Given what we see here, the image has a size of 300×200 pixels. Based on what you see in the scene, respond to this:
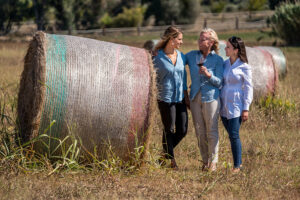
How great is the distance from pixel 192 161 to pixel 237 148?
0.90 meters

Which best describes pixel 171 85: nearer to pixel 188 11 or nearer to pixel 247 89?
pixel 247 89

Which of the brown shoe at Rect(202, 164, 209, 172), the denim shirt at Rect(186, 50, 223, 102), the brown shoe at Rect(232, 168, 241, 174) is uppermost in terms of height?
the denim shirt at Rect(186, 50, 223, 102)

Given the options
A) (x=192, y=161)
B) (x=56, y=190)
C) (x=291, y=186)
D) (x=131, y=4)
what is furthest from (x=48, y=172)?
(x=131, y=4)

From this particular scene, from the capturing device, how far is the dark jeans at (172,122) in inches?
235

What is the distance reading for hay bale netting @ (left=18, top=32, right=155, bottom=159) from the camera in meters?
5.41

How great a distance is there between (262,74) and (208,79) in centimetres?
Result: 444

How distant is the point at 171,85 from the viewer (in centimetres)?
593

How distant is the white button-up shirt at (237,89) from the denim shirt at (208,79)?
12 centimetres

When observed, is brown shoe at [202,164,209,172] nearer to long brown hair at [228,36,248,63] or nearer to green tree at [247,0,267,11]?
long brown hair at [228,36,248,63]

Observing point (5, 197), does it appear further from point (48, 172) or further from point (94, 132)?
point (94, 132)

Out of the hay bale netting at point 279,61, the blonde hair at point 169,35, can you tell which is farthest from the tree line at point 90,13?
the blonde hair at point 169,35

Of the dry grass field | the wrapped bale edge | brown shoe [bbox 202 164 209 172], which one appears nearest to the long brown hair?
the dry grass field

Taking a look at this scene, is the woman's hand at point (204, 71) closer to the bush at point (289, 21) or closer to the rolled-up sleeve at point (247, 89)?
the rolled-up sleeve at point (247, 89)

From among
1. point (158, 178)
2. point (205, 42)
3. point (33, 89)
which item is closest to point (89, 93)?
point (33, 89)
